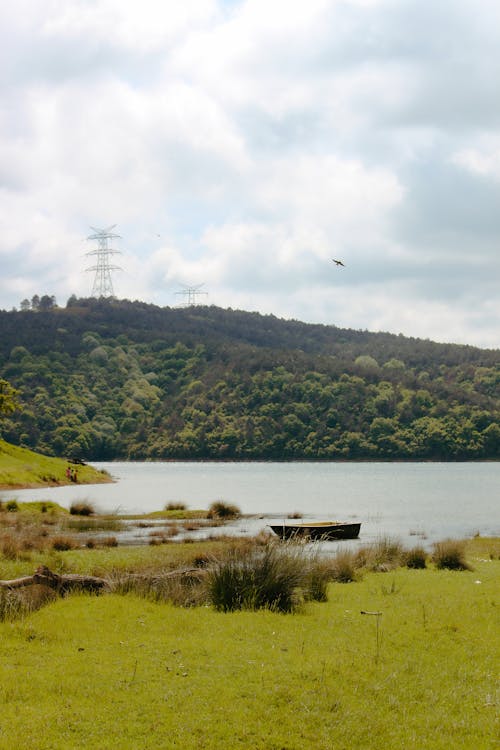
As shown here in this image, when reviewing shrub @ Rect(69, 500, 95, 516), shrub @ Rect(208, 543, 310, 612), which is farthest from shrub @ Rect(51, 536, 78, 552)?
shrub @ Rect(69, 500, 95, 516)

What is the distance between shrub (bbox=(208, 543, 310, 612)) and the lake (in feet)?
68.7

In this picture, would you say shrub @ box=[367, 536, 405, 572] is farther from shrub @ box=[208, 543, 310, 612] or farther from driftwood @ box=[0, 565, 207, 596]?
shrub @ box=[208, 543, 310, 612]

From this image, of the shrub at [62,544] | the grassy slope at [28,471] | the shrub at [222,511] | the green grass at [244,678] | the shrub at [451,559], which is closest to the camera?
the green grass at [244,678]

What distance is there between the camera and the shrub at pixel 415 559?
920 inches

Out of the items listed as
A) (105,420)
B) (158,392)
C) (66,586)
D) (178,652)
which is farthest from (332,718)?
(158,392)

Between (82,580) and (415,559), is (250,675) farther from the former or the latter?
(415,559)

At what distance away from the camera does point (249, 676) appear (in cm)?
1049

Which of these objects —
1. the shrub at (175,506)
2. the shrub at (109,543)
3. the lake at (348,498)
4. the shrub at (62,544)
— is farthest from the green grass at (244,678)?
the shrub at (175,506)

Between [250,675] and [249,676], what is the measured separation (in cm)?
4

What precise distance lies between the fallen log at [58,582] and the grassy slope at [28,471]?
172ft

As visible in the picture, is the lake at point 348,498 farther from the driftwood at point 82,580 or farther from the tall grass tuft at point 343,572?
the driftwood at point 82,580

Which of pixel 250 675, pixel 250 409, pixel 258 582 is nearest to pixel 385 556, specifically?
pixel 258 582

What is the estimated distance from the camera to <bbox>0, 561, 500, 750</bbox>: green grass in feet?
28.6

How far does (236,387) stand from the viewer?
183 metres
